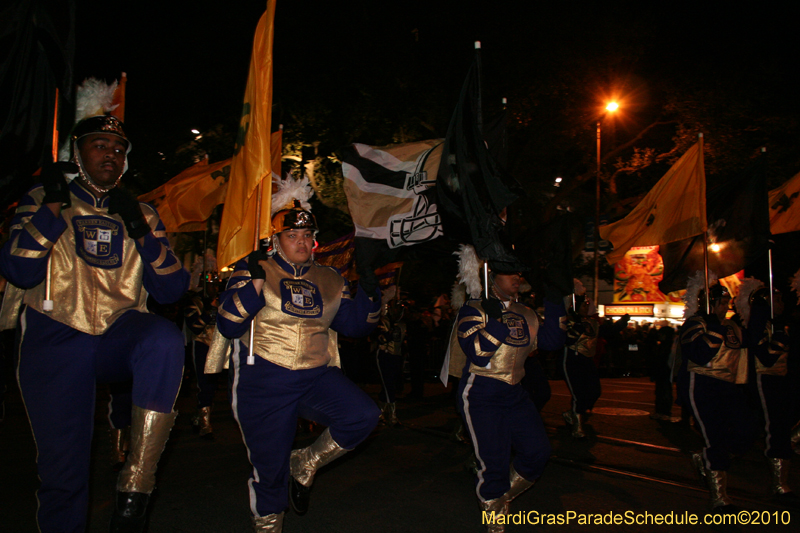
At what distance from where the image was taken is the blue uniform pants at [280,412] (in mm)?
3941

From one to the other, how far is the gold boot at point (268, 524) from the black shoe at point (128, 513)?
1.08 metres

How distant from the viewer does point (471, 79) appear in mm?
5023

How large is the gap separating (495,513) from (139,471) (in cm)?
246

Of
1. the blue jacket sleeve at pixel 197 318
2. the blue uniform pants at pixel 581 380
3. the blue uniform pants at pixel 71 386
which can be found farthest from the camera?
the blue uniform pants at pixel 581 380

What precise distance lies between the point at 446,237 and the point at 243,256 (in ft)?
5.81

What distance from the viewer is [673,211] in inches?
314

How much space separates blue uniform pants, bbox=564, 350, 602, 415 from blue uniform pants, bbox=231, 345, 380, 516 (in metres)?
5.58

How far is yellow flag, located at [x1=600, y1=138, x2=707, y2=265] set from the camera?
761 cm

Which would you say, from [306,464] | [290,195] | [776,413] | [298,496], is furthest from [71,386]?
[776,413]

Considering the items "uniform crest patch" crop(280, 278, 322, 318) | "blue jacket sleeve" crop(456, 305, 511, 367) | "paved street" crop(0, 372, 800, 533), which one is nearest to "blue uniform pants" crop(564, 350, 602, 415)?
"paved street" crop(0, 372, 800, 533)

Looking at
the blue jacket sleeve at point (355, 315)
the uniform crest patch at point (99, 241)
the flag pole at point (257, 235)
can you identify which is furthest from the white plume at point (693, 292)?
the uniform crest patch at point (99, 241)

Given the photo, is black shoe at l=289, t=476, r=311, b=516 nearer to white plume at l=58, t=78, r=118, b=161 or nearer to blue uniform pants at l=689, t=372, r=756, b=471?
white plume at l=58, t=78, r=118, b=161

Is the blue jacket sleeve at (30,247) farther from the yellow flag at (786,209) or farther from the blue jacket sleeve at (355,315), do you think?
the yellow flag at (786,209)

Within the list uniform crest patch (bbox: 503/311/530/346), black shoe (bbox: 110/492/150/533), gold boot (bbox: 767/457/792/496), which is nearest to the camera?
black shoe (bbox: 110/492/150/533)
